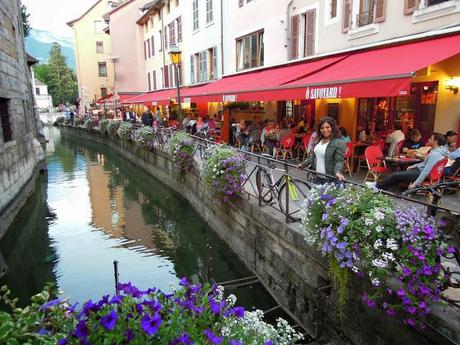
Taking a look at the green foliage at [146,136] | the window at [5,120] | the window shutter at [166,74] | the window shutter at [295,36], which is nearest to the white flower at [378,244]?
the window shutter at [295,36]

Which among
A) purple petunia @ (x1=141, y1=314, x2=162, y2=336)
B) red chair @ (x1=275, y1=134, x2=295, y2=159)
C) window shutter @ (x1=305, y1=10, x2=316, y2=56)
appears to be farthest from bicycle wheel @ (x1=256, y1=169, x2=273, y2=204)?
window shutter @ (x1=305, y1=10, x2=316, y2=56)

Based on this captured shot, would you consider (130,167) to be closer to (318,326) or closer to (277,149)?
(277,149)

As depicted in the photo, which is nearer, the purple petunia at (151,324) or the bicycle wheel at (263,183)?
the purple petunia at (151,324)

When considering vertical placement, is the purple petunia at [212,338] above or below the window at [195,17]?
below

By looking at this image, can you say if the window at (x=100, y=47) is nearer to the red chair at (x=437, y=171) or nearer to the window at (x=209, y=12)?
the window at (x=209, y=12)

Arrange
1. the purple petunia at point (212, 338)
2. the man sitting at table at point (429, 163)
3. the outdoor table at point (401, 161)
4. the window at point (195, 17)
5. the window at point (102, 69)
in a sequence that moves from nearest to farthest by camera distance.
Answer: the purple petunia at point (212, 338)
the man sitting at table at point (429, 163)
the outdoor table at point (401, 161)
the window at point (195, 17)
the window at point (102, 69)

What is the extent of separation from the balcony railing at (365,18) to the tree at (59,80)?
7535 centimetres

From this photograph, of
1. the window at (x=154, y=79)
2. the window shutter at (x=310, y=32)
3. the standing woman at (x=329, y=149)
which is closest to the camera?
the standing woman at (x=329, y=149)

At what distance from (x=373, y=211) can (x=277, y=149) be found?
7.62 metres

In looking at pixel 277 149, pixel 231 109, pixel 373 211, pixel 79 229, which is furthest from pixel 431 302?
pixel 231 109

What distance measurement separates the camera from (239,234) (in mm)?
7484

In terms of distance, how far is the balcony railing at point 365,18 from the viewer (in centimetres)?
898

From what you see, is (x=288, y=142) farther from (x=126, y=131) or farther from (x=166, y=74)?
(x=166, y=74)

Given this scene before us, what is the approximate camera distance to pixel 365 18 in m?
9.18
